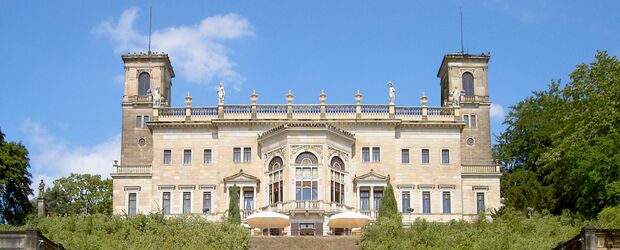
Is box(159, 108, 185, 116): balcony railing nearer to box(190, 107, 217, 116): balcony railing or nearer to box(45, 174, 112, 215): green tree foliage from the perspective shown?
box(190, 107, 217, 116): balcony railing

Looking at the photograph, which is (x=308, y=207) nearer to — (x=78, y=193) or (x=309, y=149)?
(x=309, y=149)

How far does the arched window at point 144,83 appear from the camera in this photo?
269ft

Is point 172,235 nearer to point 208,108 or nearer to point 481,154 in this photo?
point 208,108

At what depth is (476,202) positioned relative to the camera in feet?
241

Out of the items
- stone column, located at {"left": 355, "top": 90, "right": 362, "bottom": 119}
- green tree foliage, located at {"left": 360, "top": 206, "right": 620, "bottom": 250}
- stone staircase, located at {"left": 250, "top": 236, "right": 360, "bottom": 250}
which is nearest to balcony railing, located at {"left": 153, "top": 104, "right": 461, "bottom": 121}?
stone column, located at {"left": 355, "top": 90, "right": 362, "bottom": 119}

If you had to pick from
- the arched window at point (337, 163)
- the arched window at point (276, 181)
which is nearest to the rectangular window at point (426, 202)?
the arched window at point (337, 163)

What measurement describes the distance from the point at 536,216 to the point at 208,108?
26.2 meters

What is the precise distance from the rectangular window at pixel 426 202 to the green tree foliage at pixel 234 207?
42.3 ft

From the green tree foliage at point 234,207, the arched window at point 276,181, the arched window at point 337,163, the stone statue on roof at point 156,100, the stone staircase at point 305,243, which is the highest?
the stone statue on roof at point 156,100

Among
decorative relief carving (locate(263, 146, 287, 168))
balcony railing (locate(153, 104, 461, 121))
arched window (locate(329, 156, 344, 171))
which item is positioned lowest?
arched window (locate(329, 156, 344, 171))

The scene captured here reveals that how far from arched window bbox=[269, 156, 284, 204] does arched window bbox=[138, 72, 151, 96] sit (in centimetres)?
1507

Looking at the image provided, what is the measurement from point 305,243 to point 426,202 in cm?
2029

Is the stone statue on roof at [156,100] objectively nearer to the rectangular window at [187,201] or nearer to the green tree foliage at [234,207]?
the rectangular window at [187,201]

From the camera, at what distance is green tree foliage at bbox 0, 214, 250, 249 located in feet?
163
